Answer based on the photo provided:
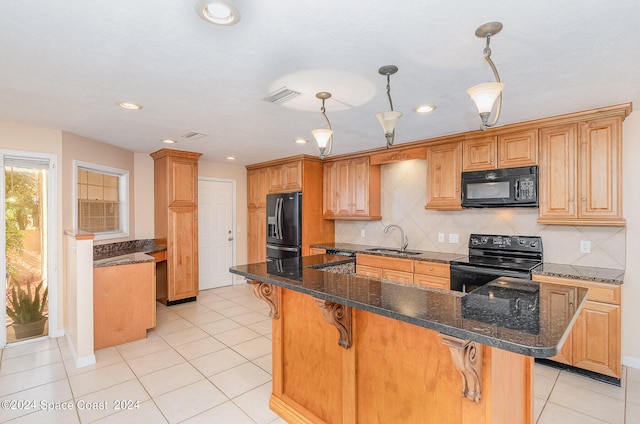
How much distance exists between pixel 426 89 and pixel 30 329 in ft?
15.3

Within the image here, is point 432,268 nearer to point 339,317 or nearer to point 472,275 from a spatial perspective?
point 472,275

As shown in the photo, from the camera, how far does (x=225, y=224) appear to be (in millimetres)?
6074

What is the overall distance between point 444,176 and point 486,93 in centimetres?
241

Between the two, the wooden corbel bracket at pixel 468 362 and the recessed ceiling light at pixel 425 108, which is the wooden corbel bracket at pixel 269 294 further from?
the recessed ceiling light at pixel 425 108

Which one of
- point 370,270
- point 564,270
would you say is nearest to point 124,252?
point 370,270

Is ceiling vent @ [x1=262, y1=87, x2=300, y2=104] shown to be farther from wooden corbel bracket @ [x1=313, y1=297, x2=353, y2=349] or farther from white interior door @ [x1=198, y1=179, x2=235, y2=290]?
white interior door @ [x1=198, y1=179, x2=235, y2=290]

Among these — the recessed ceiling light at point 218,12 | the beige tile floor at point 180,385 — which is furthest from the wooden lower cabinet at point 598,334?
the recessed ceiling light at point 218,12

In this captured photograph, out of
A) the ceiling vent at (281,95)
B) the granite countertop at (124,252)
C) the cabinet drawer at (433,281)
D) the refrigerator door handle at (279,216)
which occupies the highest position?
the ceiling vent at (281,95)

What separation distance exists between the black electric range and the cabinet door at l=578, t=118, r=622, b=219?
64 cm

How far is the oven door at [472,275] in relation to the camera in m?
3.08

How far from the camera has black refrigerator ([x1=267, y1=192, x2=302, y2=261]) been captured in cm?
504

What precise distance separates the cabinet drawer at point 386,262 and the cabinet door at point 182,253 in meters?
2.58

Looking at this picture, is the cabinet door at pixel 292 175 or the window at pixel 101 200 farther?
the cabinet door at pixel 292 175

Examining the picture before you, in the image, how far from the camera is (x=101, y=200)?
4441mm
